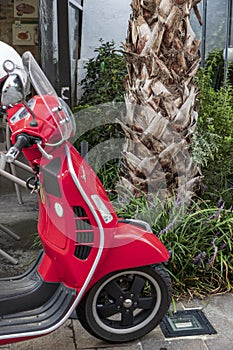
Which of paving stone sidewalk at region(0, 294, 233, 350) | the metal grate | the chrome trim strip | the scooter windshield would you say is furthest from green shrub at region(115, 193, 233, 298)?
the scooter windshield

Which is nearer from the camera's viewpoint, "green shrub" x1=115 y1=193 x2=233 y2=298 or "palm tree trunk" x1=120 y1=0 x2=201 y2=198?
"green shrub" x1=115 y1=193 x2=233 y2=298

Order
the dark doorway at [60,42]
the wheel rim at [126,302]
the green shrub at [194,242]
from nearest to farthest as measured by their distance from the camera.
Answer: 1. the wheel rim at [126,302]
2. the green shrub at [194,242]
3. the dark doorway at [60,42]

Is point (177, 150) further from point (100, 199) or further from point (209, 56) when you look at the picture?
point (209, 56)

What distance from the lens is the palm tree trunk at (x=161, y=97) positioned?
3504mm

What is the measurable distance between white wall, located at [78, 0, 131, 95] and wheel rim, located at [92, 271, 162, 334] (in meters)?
4.89

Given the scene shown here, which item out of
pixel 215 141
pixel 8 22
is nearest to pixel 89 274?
pixel 215 141

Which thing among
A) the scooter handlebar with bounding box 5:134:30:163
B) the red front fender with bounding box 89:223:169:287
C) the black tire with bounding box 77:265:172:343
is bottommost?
the black tire with bounding box 77:265:172:343

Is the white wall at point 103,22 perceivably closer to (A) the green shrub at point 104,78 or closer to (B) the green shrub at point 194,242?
(A) the green shrub at point 104,78

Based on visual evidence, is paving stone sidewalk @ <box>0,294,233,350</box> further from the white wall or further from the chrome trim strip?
the white wall

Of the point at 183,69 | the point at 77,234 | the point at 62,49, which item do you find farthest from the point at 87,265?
the point at 62,49

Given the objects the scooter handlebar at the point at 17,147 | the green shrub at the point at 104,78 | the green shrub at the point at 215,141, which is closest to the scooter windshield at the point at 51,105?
the scooter handlebar at the point at 17,147

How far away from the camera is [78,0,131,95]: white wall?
7164 mm

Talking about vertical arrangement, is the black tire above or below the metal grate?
above

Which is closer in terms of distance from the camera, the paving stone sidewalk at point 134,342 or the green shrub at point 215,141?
the paving stone sidewalk at point 134,342
